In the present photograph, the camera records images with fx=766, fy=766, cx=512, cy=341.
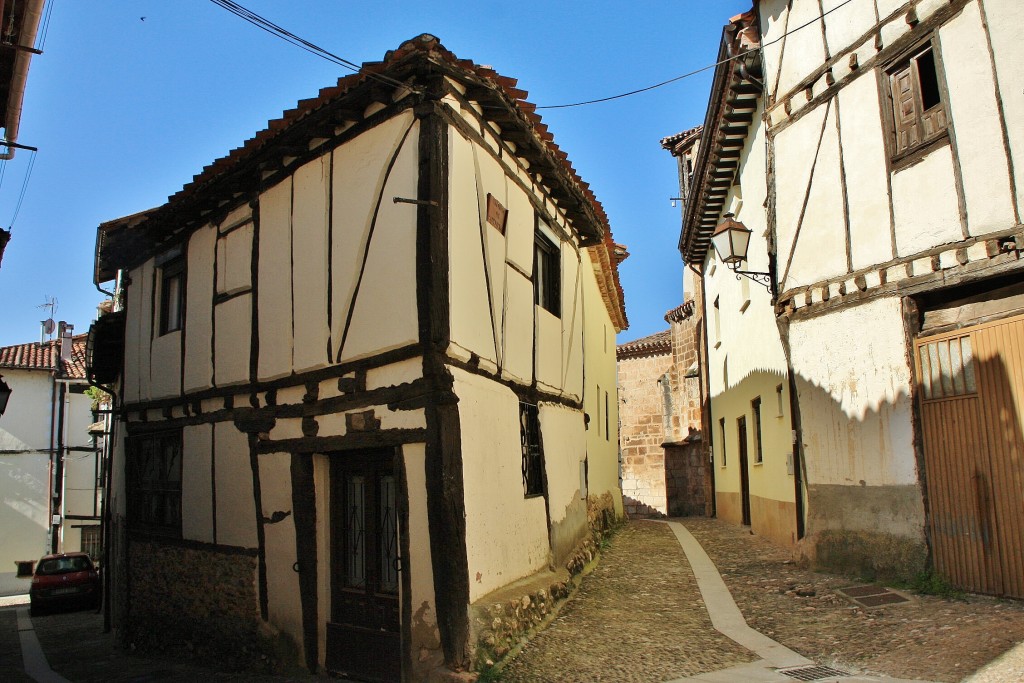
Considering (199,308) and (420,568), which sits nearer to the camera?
(420,568)

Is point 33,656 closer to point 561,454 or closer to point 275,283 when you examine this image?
point 275,283

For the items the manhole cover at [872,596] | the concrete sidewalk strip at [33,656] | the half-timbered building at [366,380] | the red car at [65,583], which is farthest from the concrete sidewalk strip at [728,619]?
the red car at [65,583]

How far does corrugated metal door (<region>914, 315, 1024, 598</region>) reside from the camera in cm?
638

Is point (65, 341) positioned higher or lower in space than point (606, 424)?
higher

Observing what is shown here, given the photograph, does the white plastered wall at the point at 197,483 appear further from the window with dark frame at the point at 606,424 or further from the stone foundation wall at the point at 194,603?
the window with dark frame at the point at 606,424

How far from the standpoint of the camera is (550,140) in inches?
330

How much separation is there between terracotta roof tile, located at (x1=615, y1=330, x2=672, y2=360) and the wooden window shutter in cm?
1594

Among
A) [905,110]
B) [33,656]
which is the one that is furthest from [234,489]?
[905,110]

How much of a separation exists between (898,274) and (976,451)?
5.78 feet

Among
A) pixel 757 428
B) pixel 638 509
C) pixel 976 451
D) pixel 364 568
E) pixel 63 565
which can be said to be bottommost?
pixel 63 565

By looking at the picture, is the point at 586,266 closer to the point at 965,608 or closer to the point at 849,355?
the point at 849,355

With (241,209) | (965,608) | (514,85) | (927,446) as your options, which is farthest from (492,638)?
(241,209)

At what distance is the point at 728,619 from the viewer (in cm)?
701

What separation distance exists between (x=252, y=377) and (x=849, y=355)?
633 cm
